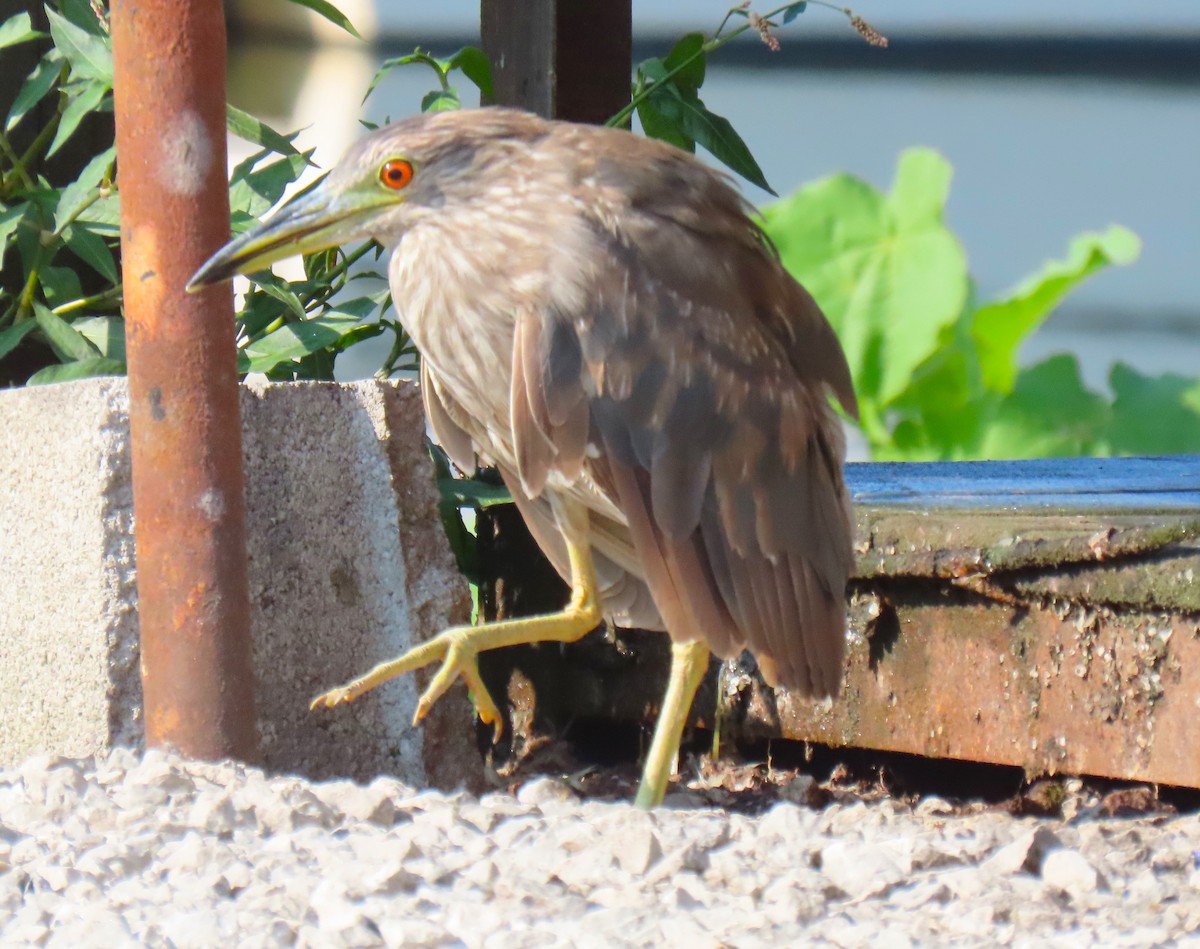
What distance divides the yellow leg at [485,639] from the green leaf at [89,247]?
0.98 meters

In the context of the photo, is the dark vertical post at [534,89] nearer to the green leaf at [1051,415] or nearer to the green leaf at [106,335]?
the green leaf at [106,335]

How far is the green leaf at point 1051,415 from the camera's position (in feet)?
21.2

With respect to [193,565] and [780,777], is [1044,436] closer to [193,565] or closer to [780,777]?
[780,777]

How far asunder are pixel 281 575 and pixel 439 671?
1.17ft

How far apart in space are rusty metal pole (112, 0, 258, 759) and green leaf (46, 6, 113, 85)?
584mm

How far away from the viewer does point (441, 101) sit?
3.31 meters

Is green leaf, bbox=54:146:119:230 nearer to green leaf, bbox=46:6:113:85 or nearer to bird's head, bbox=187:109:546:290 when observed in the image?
green leaf, bbox=46:6:113:85

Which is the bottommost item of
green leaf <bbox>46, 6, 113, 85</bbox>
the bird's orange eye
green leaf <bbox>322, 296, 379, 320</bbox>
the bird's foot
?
the bird's foot

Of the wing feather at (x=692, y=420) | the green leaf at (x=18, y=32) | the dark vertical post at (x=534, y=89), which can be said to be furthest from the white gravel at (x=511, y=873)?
the green leaf at (x=18, y=32)

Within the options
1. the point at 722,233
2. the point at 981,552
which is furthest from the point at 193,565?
the point at 981,552

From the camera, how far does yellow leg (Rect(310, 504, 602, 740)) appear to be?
260cm

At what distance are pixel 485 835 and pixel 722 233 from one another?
1.17 metres

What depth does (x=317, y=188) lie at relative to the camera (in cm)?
275

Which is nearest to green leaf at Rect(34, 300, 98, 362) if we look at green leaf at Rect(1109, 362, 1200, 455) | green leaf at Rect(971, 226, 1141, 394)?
green leaf at Rect(971, 226, 1141, 394)
